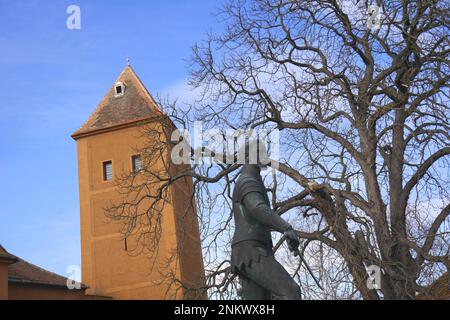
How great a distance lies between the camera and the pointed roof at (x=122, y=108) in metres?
43.2

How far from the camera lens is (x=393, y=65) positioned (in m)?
15.2

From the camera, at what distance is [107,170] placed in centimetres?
4284

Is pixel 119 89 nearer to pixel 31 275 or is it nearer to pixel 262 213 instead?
pixel 31 275

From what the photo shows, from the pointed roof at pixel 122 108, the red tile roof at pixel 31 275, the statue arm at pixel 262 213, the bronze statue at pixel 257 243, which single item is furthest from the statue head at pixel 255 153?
the pointed roof at pixel 122 108

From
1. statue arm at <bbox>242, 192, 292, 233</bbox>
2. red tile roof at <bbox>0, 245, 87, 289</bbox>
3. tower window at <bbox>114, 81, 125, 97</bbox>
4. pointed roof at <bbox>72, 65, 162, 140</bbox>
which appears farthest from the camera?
tower window at <bbox>114, 81, 125, 97</bbox>

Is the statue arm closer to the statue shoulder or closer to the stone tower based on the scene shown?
the statue shoulder

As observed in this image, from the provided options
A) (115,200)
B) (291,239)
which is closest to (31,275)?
(115,200)

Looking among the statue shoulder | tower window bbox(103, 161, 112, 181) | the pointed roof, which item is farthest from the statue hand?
tower window bbox(103, 161, 112, 181)

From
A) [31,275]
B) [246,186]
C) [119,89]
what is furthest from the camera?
[119,89]

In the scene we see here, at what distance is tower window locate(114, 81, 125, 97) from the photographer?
45.1 metres

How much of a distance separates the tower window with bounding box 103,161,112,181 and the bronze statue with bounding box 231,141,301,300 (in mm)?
36211

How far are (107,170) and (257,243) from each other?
37059 millimetres

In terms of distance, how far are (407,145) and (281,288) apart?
9.87 metres

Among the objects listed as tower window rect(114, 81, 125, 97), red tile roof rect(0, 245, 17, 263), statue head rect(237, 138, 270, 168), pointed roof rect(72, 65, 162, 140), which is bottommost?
statue head rect(237, 138, 270, 168)
